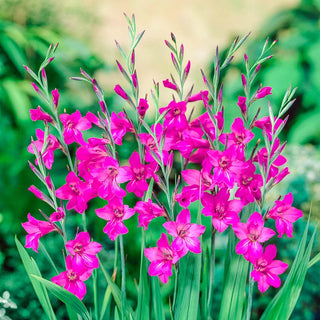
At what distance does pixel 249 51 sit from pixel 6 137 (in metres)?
2.24

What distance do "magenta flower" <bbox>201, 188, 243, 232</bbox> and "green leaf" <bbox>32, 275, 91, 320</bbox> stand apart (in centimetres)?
37

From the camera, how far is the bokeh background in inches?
111

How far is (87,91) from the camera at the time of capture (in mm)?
3979

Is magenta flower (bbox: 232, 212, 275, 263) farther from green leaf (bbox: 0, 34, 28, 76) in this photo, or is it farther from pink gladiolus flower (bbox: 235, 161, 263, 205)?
green leaf (bbox: 0, 34, 28, 76)

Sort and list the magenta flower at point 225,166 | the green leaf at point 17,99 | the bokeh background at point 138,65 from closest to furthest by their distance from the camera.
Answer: the magenta flower at point 225,166 < the bokeh background at point 138,65 < the green leaf at point 17,99

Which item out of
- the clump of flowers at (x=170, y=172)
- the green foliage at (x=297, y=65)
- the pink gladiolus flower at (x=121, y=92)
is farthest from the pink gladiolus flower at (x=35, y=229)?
the green foliage at (x=297, y=65)

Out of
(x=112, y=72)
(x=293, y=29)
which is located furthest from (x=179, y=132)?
(x=293, y=29)

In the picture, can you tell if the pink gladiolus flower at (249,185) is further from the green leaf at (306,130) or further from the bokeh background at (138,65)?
the green leaf at (306,130)

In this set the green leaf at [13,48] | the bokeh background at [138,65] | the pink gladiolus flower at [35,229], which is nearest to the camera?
the pink gladiolus flower at [35,229]

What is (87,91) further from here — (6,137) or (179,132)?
(179,132)

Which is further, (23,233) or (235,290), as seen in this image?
(23,233)

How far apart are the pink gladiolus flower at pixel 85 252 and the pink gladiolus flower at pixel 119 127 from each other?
0.76ft

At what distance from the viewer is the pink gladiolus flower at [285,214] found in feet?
4.05

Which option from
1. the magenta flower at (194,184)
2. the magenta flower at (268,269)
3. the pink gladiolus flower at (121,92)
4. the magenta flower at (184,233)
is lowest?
the magenta flower at (268,269)
